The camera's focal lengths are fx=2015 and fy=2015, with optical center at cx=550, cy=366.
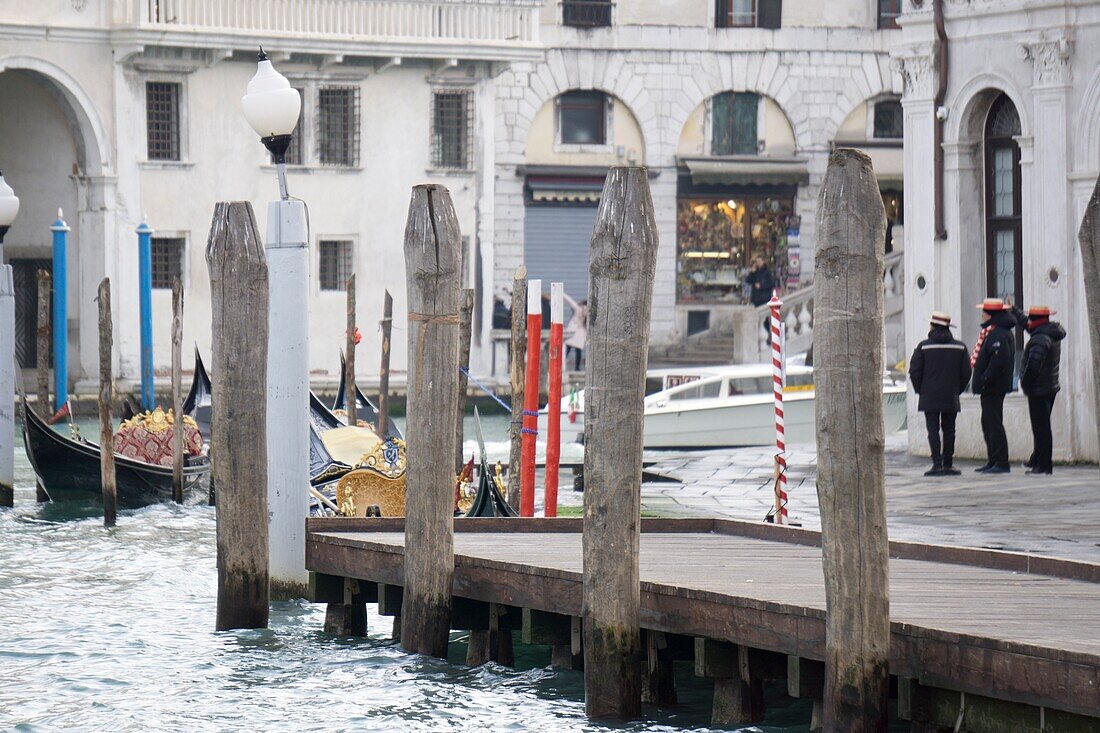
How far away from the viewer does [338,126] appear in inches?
981

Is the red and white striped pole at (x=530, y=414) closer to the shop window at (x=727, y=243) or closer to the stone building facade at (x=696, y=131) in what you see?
the stone building facade at (x=696, y=131)

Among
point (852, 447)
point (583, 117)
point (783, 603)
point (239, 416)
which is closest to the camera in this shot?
point (852, 447)

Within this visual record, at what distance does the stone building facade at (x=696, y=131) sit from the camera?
91.2 feet

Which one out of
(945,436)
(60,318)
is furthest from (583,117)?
(945,436)

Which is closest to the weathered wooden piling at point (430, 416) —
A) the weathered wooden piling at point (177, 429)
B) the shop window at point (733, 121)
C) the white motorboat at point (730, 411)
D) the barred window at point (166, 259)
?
the weathered wooden piling at point (177, 429)

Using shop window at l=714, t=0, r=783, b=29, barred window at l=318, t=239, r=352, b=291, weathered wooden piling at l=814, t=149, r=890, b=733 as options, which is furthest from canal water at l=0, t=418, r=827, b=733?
shop window at l=714, t=0, r=783, b=29

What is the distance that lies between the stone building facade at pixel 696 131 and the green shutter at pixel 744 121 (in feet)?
0.10

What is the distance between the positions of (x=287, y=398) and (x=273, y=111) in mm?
1383

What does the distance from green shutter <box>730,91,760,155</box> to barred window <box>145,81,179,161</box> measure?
8.36m

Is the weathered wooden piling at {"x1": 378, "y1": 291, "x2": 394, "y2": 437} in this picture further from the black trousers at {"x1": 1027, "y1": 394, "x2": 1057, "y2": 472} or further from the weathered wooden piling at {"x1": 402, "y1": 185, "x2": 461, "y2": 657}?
the weathered wooden piling at {"x1": 402, "y1": 185, "x2": 461, "y2": 657}

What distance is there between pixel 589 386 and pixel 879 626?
1.53m

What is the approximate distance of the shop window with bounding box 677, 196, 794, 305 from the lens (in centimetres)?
2859

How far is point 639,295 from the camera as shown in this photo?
7016 millimetres

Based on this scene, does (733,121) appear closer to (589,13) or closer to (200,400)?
(589,13)
